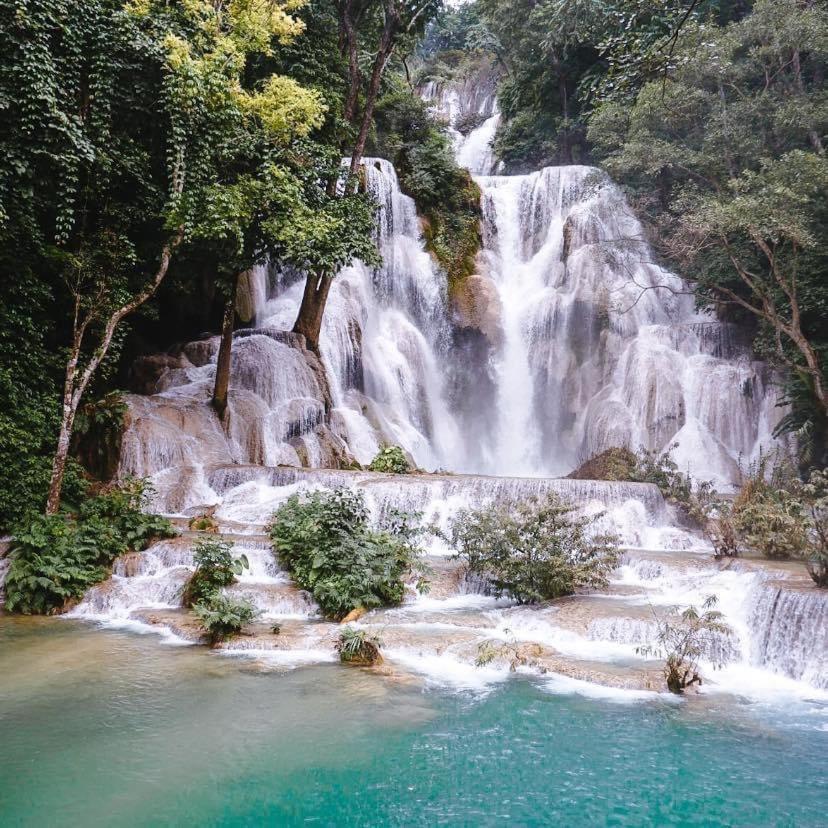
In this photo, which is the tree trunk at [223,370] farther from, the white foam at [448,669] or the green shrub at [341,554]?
the white foam at [448,669]

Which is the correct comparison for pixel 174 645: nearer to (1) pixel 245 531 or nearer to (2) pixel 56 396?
(1) pixel 245 531

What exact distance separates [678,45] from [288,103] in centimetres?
1151

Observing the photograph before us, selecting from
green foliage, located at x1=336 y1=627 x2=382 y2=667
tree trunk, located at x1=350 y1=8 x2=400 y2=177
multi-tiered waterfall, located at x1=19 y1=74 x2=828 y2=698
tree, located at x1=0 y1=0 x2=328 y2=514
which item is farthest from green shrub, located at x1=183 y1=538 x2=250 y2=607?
tree trunk, located at x1=350 y1=8 x2=400 y2=177

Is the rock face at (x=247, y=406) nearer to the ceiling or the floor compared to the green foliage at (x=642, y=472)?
nearer to the ceiling

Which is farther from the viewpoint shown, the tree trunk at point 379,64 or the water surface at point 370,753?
the tree trunk at point 379,64

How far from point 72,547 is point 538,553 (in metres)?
6.35

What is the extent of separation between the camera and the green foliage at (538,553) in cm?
911

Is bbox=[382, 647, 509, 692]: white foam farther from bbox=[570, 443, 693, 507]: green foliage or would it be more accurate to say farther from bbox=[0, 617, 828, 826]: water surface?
bbox=[570, 443, 693, 507]: green foliage

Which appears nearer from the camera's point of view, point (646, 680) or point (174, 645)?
point (646, 680)

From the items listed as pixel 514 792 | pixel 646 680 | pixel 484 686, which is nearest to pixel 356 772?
pixel 514 792

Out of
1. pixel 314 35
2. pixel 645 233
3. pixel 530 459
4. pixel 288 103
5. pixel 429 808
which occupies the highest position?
pixel 314 35

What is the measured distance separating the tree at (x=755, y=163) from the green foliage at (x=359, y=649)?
1271 centimetres

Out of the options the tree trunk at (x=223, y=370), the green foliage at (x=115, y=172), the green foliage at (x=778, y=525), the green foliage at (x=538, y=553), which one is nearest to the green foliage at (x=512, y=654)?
the green foliage at (x=538, y=553)

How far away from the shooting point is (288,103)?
1267cm
